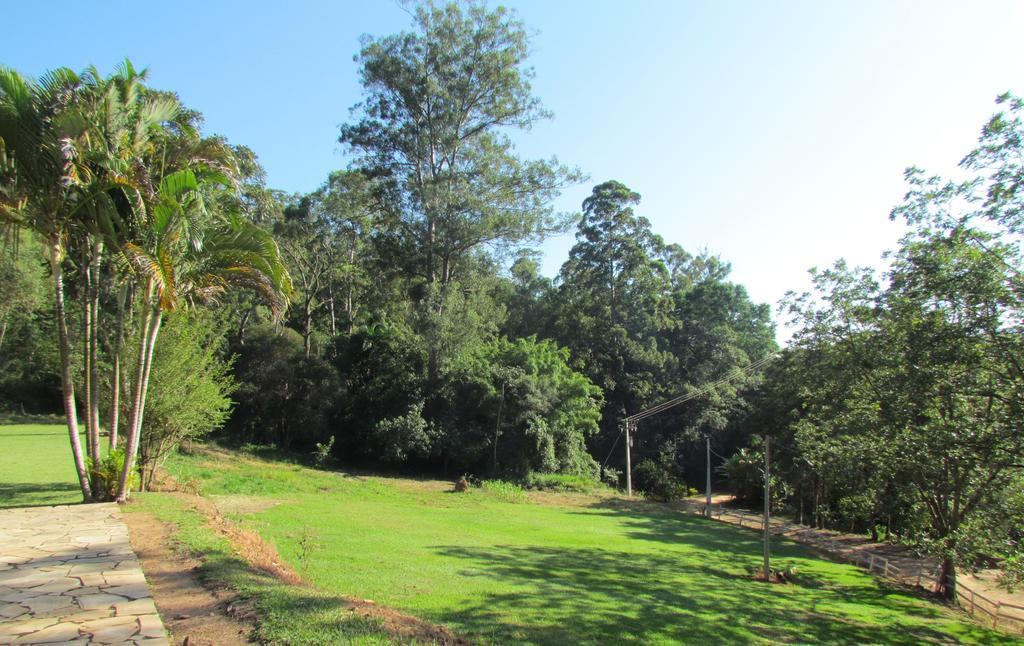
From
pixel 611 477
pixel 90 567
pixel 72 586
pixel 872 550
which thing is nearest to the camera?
pixel 72 586

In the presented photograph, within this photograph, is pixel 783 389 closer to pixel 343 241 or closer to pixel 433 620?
pixel 433 620

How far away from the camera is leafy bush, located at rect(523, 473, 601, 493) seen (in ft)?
89.8

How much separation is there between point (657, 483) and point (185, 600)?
3094 cm

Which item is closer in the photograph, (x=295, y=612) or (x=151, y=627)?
(x=151, y=627)

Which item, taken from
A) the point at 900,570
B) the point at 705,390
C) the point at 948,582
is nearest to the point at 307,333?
the point at 705,390

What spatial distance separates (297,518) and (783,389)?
22266 mm

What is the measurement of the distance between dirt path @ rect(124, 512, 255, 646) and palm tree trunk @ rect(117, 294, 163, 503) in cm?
303

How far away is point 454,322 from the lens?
3002 centimetres

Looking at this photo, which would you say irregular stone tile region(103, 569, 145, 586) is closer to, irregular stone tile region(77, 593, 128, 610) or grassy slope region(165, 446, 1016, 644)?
irregular stone tile region(77, 593, 128, 610)

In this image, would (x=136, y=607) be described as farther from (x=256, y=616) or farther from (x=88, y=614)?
(x=256, y=616)

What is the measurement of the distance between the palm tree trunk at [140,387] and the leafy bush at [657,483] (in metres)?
27.7

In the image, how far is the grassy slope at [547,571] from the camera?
24.8 feet

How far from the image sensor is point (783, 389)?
1033 inches

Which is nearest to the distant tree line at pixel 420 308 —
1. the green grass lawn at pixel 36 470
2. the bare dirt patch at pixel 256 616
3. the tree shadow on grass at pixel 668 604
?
the green grass lawn at pixel 36 470
